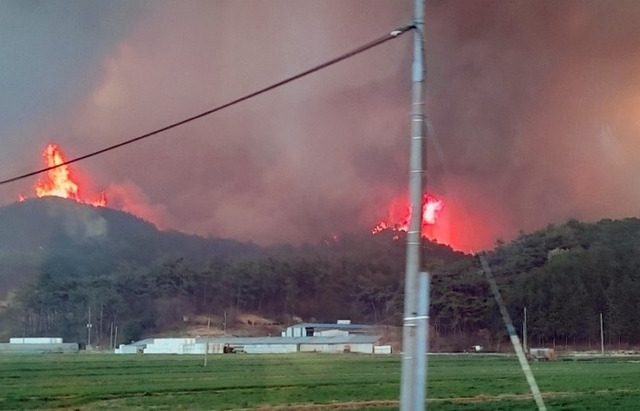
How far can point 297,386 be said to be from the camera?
134 feet

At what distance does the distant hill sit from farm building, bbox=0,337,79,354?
19332 millimetres

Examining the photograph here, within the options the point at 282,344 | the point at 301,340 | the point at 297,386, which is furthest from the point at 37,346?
the point at 297,386

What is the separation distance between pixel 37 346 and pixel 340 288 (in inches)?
1304

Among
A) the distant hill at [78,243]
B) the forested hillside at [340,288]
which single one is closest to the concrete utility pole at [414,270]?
the forested hillside at [340,288]

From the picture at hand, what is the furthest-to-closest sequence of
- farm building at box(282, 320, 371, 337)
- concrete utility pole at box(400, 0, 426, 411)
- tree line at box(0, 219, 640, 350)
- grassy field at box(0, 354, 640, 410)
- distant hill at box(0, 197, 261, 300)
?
1. distant hill at box(0, 197, 261, 300)
2. farm building at box(282, 320, 371, 337)
3. tree line at box(0, 219, 640, 350)
4. grassy field at box(0, 354, 640, 410)
5. concrete utility pole at box(400, 0, 426, 411)

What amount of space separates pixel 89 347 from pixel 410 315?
9046 cm

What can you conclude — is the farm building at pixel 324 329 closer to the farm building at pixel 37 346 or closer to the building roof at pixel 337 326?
the building roof at pixel 337 326

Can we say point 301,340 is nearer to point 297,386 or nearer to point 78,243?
point 297,386

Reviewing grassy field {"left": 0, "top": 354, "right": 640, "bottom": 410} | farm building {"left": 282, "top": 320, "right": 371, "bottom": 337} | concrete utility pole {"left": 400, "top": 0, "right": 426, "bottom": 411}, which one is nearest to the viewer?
concrete utility pole {"left": 400, "top": 0, "right": 426, "bottom": 411}

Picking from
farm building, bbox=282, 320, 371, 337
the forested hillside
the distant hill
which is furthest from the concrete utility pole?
the distant hill

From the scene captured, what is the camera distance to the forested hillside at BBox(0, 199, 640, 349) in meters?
77.3

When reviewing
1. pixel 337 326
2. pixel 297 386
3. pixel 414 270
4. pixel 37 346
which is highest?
pixel 414 270

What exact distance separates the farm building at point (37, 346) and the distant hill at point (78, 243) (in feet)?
63.4

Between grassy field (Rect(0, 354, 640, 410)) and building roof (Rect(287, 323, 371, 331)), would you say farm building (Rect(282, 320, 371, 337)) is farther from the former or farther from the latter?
grassy field (Rect(0, 354, 640, 410))
